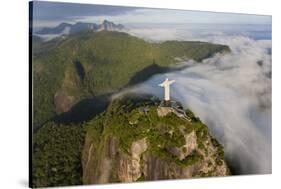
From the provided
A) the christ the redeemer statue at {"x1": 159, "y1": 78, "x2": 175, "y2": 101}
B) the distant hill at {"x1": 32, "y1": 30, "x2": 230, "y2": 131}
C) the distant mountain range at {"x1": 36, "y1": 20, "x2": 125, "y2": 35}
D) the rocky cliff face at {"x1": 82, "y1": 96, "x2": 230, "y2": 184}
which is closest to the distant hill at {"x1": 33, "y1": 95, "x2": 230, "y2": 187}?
the rocky cliff face at {"x1": 82, "y1": 96, "x2": 230, "y2": 184}

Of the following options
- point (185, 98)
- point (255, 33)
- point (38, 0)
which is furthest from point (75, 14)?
point (255, 33)

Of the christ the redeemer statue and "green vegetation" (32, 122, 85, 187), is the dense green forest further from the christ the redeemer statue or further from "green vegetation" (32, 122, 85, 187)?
the christ the redeemer statue

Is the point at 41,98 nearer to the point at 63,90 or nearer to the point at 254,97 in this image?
the point at 63,90

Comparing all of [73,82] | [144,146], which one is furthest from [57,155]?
[144,146]

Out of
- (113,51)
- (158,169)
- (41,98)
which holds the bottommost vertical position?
(158,169)

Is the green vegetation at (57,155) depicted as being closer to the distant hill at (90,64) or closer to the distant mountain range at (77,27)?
the distant hill at (90,64)

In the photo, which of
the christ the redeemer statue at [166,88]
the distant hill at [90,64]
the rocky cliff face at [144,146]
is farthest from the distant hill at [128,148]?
the distant hill at [90,64]

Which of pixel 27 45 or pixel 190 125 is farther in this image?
pixel 190 125
